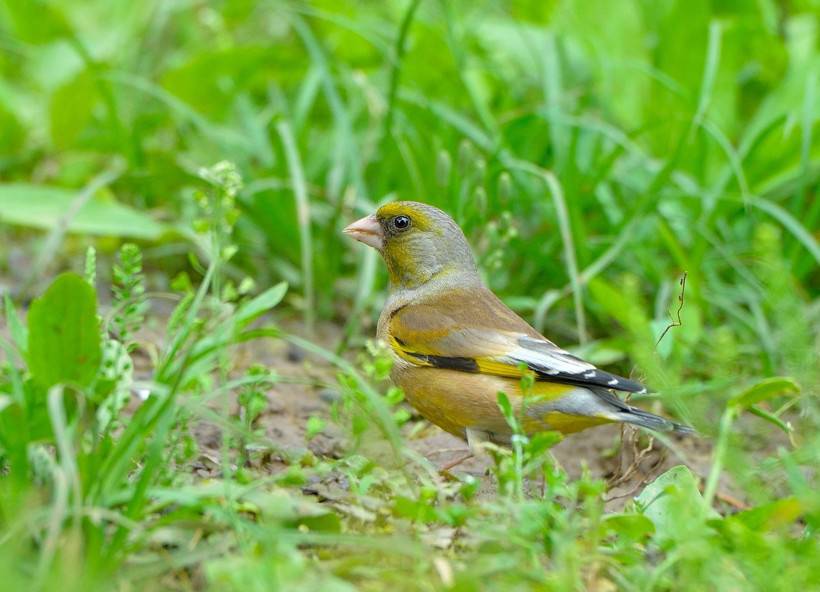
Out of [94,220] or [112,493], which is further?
[94,220]

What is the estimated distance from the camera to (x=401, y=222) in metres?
4.54

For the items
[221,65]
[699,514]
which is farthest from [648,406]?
[221,65]

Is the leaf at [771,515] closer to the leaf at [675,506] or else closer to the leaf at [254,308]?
the leaf at [675,506]

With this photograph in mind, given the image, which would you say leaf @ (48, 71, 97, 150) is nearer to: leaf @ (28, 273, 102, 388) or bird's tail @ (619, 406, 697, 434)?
leaf @ (28, 273, 102, 388)

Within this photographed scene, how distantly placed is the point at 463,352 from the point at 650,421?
2.45 ft

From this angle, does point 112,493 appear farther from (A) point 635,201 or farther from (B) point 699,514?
(A) point 635,201

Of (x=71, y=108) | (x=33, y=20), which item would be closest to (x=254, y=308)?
(x=71, y=108)

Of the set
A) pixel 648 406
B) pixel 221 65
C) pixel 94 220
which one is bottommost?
pixel 648 406

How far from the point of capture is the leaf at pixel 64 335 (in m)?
2.89

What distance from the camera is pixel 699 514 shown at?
2850 millimetres

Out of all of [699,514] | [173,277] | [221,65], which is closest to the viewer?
[699,514]

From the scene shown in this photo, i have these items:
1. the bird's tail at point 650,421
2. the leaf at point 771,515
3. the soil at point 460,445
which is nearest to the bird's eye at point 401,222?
the soil at point 460,445

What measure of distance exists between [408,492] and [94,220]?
2.92m

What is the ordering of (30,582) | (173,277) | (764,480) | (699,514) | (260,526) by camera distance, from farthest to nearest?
(173,277) → (764,480) → (699,514) → (260,526) → (30,582)
